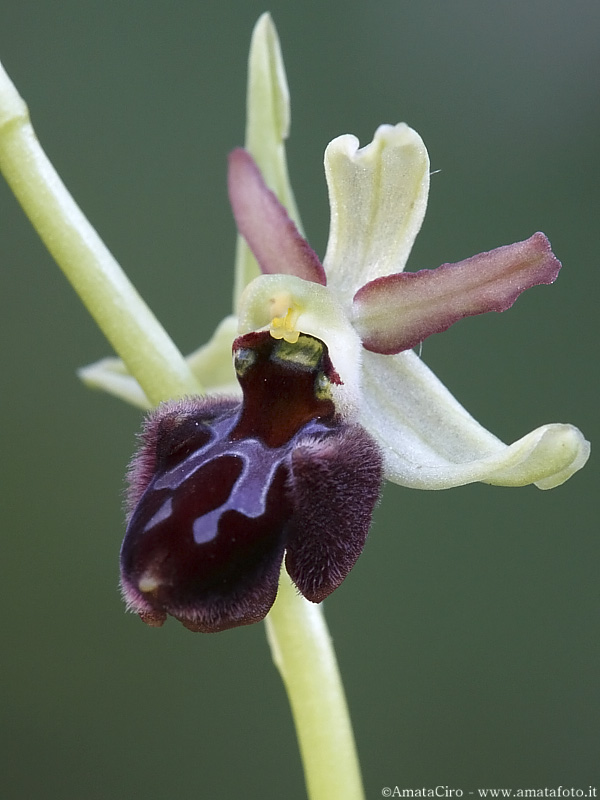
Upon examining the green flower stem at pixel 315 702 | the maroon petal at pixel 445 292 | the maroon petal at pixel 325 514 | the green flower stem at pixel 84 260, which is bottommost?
the green flower stem at pixel 315 702

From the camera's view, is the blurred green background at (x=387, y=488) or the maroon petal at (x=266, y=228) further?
the blurred green background at (x=387, y=488)

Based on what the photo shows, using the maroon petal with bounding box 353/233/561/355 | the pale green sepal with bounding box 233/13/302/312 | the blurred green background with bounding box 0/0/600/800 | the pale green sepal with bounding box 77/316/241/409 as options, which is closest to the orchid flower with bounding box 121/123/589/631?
the maroon petal with bounding box 353/233/561/355

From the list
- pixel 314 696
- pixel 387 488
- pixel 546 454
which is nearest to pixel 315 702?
pixel 314 696

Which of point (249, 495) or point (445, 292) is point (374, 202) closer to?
point (445, 292)

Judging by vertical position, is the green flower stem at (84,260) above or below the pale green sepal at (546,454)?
above

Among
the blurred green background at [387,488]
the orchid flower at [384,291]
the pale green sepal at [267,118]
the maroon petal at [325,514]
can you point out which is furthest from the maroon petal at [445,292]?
the blurred green background at [387,488]

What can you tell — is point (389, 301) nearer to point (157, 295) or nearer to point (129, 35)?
point (157, 295)

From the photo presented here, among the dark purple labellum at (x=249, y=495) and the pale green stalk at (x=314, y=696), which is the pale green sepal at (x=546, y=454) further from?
the pale green stalk at (x=314, y=696)

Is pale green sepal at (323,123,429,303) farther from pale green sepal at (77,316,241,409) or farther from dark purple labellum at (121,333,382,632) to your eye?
pale green sepal at (77,316,241,409)
